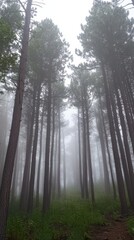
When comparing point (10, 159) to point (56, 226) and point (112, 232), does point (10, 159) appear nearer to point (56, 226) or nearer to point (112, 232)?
point (56, 226)

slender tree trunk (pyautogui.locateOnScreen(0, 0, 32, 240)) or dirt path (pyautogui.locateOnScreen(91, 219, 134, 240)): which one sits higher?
slender tree trunk (pyautogui.locateOnScreen(0, 0, 32, 240))

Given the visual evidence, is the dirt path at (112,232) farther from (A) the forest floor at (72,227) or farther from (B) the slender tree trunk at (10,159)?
(B) the slender tree trunk at (10,159)

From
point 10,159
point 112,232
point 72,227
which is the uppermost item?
point 10,159

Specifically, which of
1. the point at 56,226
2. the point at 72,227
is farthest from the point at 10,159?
the point at 72,227

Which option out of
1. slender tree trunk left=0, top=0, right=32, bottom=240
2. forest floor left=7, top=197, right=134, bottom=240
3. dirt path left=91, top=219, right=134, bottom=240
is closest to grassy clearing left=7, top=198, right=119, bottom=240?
forest floor left=7, top=197, right=134, bottom=240

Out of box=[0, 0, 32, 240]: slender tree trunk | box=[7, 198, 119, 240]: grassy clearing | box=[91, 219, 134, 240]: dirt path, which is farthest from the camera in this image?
box=[91, 219, 134, 240]: dirt path

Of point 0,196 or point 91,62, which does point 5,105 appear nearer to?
point 91,62

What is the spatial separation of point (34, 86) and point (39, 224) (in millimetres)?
10372

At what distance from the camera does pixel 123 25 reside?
16.0m

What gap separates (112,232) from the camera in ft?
29.7

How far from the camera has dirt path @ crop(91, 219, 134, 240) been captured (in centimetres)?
820

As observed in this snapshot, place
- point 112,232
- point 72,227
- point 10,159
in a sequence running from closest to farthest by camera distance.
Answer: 1. point 10,159
2. point 112,232
3. point 72,227

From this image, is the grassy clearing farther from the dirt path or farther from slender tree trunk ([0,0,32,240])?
slender tree trunk ([0,0,32,240])

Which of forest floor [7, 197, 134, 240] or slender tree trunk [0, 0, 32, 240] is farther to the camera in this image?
forest floor [7, 197, 134, 240]
